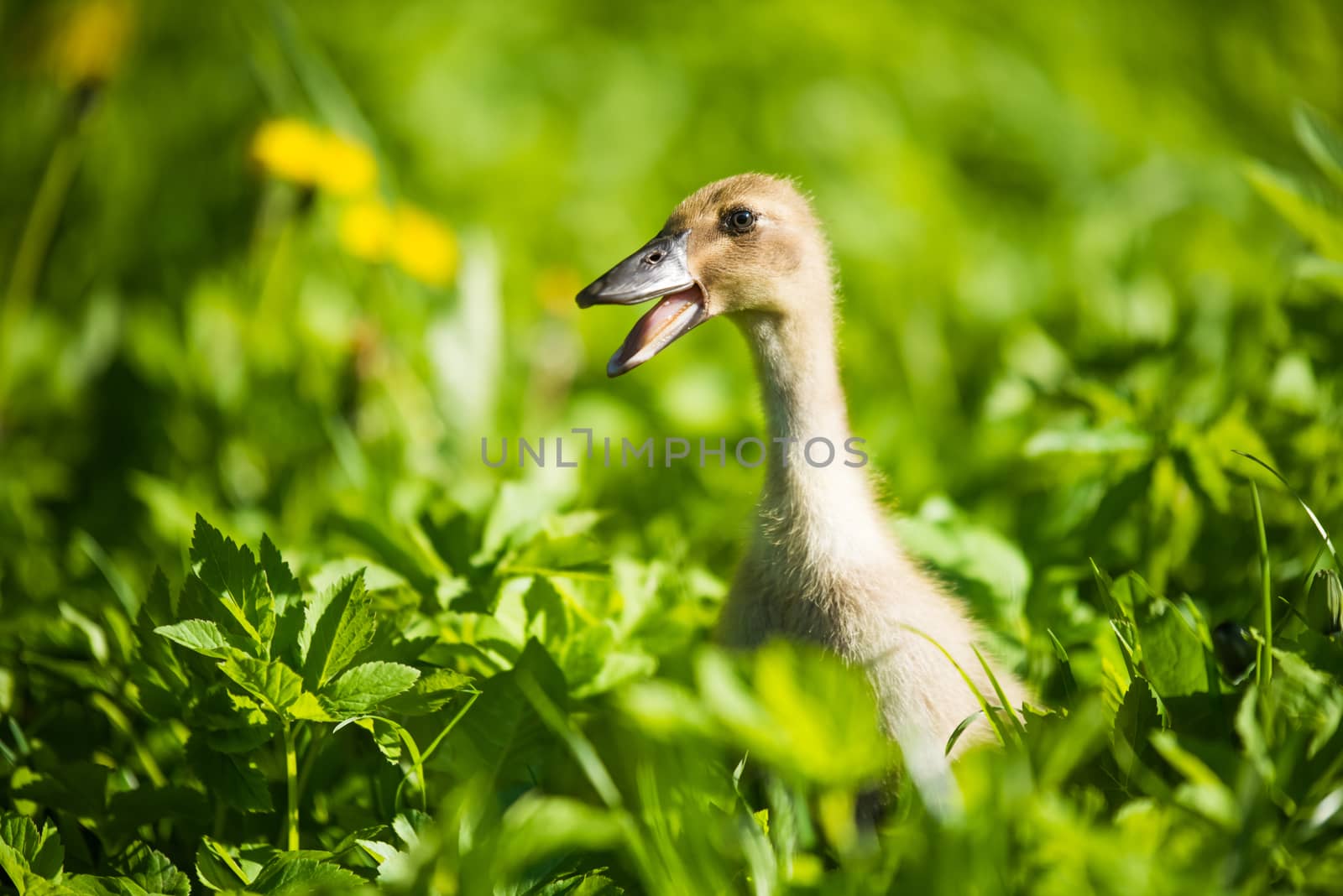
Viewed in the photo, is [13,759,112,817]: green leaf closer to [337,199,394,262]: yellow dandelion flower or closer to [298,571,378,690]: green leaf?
[298,571,378,690]: green leaf

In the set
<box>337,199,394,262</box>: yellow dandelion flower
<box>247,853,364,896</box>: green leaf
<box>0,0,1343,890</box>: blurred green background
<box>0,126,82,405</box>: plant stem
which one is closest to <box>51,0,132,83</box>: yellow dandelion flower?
<box>0,0,1343,890</box>: blurred green background

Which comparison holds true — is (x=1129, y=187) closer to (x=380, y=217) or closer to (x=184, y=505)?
(x=380, y=217)

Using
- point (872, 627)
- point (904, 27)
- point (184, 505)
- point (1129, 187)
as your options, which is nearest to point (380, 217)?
point (184, 505)

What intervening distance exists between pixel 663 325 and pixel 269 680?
766 mm

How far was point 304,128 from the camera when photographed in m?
2.60

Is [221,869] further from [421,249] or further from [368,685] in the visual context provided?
[421,249]

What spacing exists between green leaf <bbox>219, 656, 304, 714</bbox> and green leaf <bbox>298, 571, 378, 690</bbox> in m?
0.03

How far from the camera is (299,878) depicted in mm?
1167

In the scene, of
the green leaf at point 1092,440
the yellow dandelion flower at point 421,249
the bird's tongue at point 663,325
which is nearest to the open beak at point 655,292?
the bird's tongue at point 663,325

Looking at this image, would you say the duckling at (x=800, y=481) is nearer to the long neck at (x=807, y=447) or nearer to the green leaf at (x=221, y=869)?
the long neck at (x=807, y=447)

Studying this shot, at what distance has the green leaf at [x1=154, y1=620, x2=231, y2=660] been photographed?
3.89ft

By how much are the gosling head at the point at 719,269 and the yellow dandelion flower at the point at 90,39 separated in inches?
60.8

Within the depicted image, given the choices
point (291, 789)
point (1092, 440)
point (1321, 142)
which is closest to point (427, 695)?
point (291, 789)

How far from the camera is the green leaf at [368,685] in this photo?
1.21 metres
